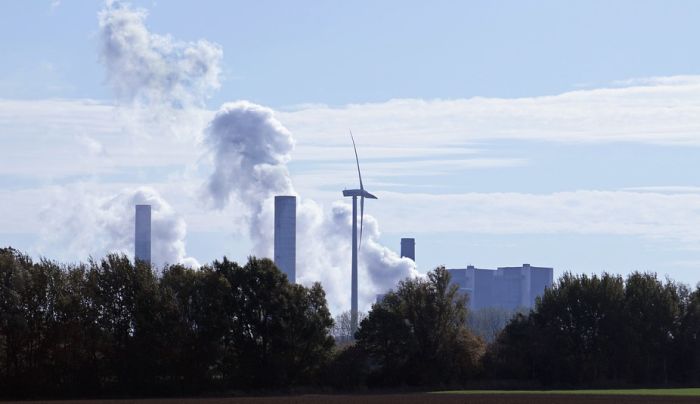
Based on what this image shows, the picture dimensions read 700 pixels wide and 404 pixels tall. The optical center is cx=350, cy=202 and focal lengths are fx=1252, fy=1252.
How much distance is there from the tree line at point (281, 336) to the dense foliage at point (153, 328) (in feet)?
0.37

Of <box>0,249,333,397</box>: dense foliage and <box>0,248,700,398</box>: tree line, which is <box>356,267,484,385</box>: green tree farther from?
<box>0,249,333,397</box>: dense foliage

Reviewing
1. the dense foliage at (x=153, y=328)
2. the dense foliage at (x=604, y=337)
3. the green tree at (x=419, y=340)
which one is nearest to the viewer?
the dense foliage at (x=153, y=328)

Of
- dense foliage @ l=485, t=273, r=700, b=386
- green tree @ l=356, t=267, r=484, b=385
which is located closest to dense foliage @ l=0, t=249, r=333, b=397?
green tree @ l=356, t=267, r=484, b=385

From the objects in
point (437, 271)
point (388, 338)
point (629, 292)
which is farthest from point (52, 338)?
point (629, 292)

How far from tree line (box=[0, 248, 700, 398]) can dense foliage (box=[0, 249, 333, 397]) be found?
114 mm

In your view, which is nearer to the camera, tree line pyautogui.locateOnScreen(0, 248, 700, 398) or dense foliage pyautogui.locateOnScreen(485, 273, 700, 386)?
tree line pyautogui.locateOnScreen(0, 248, 700, 398)

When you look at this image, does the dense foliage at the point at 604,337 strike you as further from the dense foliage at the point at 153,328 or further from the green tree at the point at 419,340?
the dense foliage at the point at 153,328

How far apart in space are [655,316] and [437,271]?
81.8ft

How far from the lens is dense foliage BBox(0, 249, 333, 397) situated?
109 m

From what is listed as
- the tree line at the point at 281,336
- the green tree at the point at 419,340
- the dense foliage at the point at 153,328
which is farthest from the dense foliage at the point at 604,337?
the dense foliage at the point at 153,328

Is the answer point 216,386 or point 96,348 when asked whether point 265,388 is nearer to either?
point 216,386

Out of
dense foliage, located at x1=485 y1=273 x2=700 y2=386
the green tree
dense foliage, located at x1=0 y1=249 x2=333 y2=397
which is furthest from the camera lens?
dense foliage, located at x1=485 y1=273 x2=700 y2=386

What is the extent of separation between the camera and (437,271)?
13350 cm

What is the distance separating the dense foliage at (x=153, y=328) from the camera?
109375 millimetres
